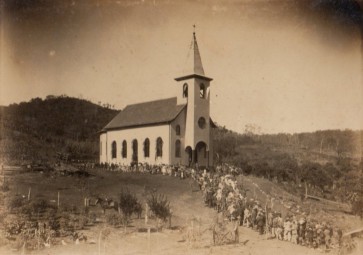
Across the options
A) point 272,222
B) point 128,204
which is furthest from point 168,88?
point 272,222

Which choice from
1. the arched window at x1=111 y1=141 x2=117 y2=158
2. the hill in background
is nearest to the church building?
the hill in background

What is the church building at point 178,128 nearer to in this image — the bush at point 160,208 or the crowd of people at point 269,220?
the crowd of people at point 269,220

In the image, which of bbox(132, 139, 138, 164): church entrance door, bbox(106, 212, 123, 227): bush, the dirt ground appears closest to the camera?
the dirt ground

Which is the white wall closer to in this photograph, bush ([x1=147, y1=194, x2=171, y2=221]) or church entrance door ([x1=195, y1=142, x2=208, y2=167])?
church entrance door ([x1=195, y1=142, x2=208, y2=167])

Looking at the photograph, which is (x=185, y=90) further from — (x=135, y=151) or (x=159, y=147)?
(x=135, y=151)

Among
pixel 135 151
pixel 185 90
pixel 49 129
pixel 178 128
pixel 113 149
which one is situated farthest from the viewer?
pixel 113 149

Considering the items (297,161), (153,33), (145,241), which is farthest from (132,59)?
(297,161)

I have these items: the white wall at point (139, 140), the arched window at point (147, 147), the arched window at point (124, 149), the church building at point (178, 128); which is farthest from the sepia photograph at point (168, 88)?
the arched window at point (124, 149)
